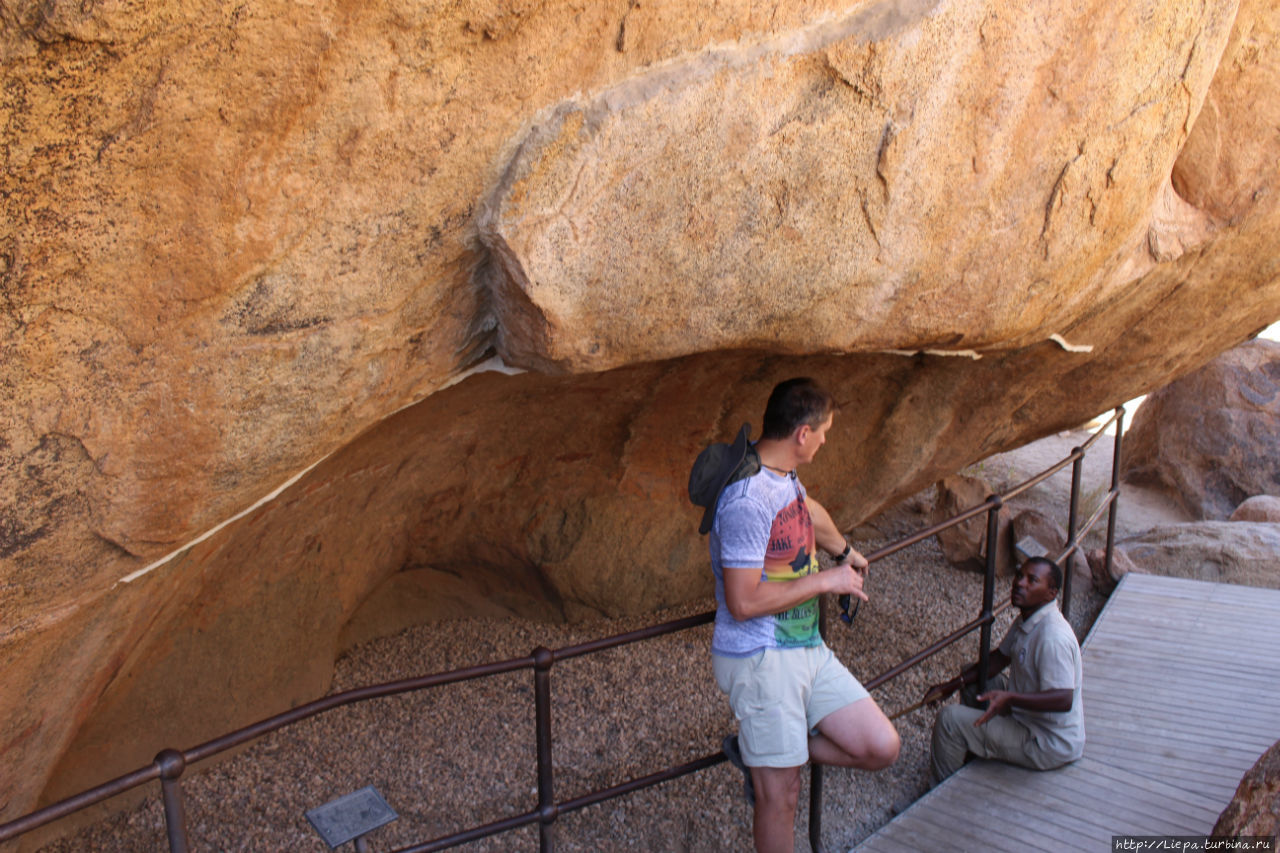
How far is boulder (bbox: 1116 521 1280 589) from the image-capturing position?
15.7ft

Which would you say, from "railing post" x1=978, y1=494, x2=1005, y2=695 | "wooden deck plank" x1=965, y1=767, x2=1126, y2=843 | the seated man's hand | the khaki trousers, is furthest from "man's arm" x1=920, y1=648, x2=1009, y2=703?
"wooden deck plank" x1=965, y1=767, x2=1126, y2=843

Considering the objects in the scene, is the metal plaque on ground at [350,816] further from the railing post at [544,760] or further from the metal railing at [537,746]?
the railing post at [544,760]

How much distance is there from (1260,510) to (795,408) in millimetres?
5315

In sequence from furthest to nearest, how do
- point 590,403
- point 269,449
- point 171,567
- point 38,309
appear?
point 590,403, point 171,567, point 269,449, point 38,309

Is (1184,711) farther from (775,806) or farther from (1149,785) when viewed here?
(775,806)

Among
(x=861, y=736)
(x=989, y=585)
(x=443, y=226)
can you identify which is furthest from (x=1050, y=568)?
(x=443, y=226)

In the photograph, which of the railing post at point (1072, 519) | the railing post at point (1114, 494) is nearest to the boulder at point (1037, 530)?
the railing post at point (1114, 494)

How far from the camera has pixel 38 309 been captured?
4.78ft

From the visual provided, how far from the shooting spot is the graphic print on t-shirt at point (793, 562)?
2.13 m

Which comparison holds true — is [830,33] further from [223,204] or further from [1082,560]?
[1082,560]

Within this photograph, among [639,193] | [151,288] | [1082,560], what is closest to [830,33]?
[639,193]

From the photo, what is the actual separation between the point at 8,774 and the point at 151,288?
5.03ft

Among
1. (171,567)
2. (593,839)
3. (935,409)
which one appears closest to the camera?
(171,567)

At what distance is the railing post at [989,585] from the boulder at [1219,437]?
4.63 meters
